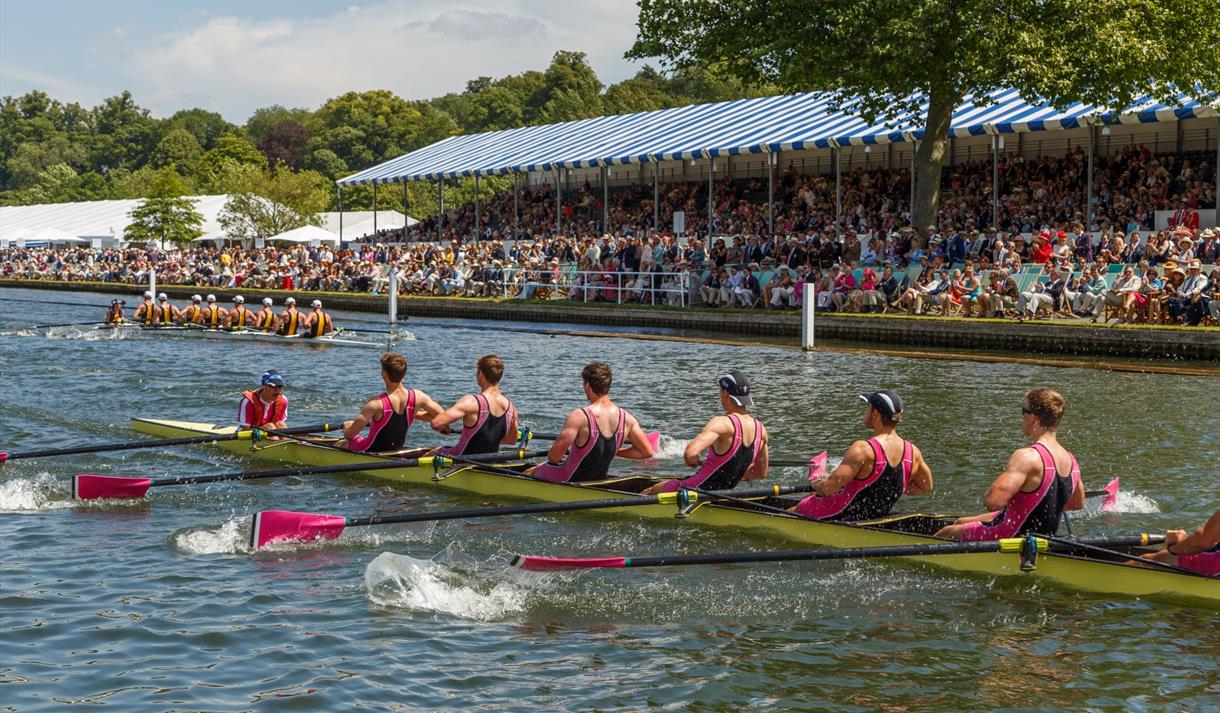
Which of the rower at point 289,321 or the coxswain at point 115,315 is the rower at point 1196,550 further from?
the coxswain at point 115,315

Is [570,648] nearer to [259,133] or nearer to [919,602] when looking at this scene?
[919,602]

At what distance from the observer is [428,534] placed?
42.4 feet

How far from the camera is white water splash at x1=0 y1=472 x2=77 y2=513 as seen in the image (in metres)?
14.1

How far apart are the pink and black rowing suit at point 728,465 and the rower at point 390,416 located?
11.5 ft

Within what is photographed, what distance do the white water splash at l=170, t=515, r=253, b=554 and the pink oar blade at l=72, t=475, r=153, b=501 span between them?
52.6 inches

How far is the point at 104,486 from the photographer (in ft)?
46.1

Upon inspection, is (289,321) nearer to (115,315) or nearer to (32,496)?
(115,315)

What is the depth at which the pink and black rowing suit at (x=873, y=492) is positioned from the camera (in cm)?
1103

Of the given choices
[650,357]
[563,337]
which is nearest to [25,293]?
[563,337]

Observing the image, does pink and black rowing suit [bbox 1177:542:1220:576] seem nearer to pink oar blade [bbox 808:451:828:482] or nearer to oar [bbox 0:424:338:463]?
pink oar blade [bbox 808:451:828:482]

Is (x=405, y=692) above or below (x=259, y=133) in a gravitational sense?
below

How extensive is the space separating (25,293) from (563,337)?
39632 millimetres

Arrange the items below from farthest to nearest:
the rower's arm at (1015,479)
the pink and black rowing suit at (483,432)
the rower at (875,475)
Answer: the pink and black rowing suit at (483,432)
the rower at (875,475)
the rower's arm at (1015,479)

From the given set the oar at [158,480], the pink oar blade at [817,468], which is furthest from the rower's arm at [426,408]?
the pink oar blade at [817,468]
